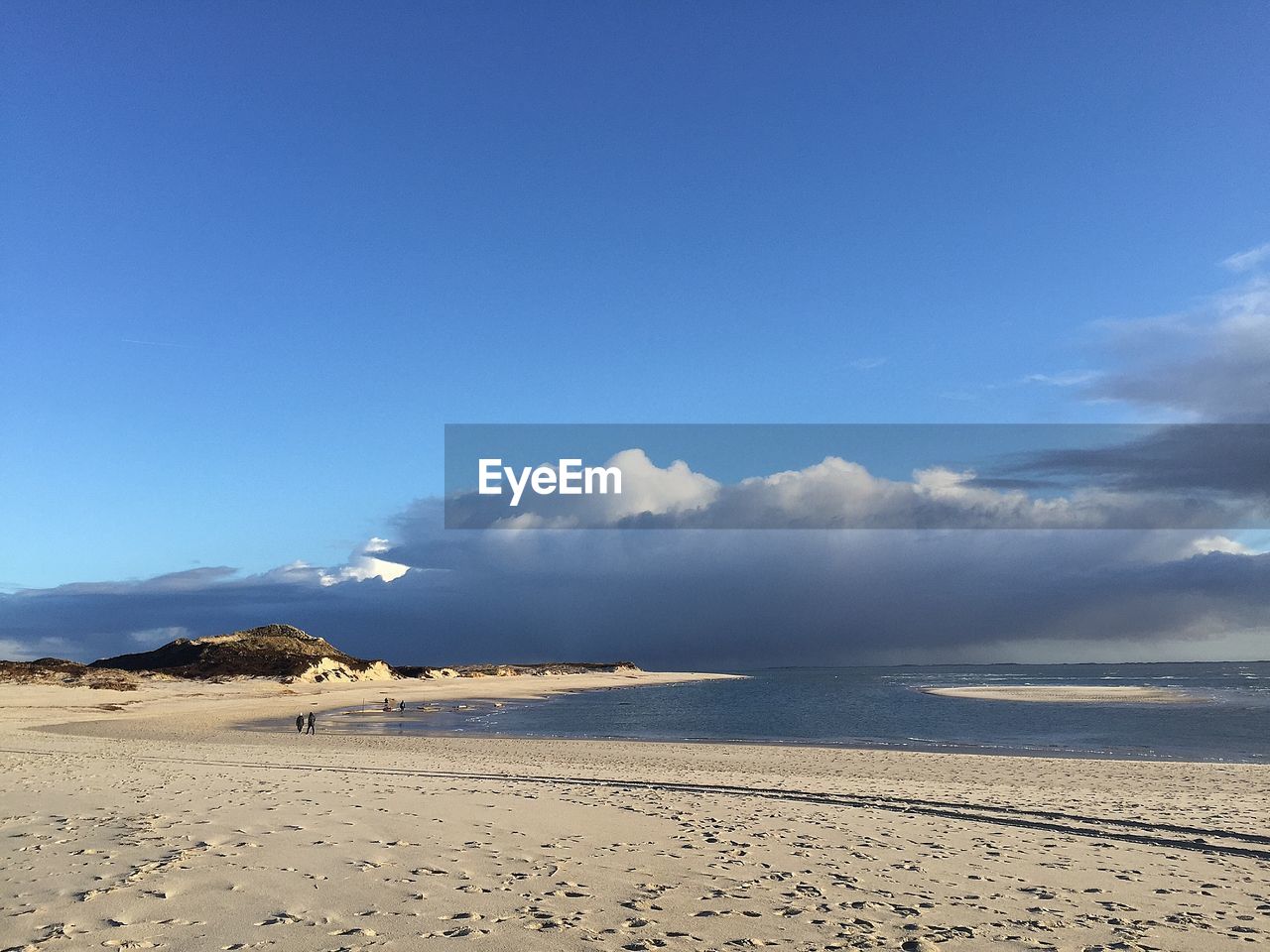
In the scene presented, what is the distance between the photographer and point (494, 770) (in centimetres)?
2464

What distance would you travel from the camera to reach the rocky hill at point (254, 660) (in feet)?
318

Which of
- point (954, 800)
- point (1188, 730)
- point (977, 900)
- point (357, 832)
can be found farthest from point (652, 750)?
point (1188, 730)

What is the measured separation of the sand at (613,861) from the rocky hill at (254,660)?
8062 centimetres

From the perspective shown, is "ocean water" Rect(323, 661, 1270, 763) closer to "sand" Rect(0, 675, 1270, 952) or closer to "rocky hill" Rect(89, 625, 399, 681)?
"sand" Rect(0, 675, 1270, 952)

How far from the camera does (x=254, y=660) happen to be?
105 metres

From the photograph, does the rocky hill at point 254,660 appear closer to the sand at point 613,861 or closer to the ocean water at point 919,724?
the ocean water at point 919,724

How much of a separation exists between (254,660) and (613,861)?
4236 inches

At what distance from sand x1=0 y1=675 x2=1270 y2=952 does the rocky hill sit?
8062 cm

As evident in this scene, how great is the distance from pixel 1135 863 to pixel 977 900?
414 centimetres

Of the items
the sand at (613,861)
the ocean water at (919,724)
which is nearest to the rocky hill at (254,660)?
the ocean water at (919,724)

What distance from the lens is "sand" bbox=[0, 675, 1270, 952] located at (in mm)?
8039

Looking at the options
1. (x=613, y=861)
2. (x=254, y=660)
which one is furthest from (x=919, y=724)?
(x=254, y=660)

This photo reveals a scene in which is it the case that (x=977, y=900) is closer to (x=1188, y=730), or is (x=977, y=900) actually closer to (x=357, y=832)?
(x=357, y=832)

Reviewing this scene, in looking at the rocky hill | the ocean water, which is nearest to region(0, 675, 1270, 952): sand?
the ocean water
